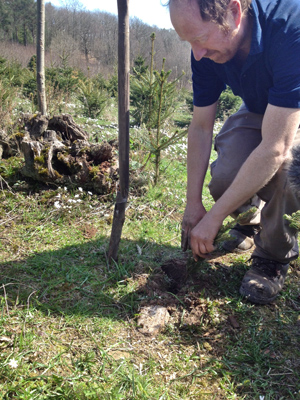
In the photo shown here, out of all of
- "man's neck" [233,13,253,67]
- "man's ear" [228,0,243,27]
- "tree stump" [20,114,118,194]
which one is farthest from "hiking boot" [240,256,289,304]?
"tree stump" [20,114,118,194]

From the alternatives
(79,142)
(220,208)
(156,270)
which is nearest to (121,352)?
(156,270)

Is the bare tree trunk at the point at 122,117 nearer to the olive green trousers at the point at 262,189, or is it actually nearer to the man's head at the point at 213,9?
the man's head at the point at 213,9

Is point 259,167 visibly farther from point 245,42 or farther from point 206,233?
point 245,42

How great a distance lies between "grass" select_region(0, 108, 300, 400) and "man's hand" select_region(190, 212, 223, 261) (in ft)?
0.67

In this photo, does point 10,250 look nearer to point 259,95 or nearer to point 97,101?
point 259,95

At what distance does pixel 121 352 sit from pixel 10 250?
1.17 meters

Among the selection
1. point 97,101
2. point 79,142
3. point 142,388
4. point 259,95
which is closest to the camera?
point 142,388

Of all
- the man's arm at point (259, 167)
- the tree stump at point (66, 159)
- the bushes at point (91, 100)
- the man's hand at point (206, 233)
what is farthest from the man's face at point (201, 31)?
the bushes at point (91, 100)

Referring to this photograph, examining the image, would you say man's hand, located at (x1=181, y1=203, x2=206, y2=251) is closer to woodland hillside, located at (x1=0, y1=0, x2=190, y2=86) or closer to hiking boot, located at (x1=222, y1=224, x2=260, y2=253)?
hiking boot, located at (x1=222, y1=224, x2=260, y2=253)

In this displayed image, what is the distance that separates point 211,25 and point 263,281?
4.84 ft

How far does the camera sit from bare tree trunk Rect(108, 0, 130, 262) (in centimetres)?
186

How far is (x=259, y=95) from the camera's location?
1.86 m

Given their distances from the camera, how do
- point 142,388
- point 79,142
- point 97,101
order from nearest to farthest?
point 142,388
point 79,142
point 97,101

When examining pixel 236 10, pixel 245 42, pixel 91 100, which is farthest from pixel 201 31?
pixel 91 100
